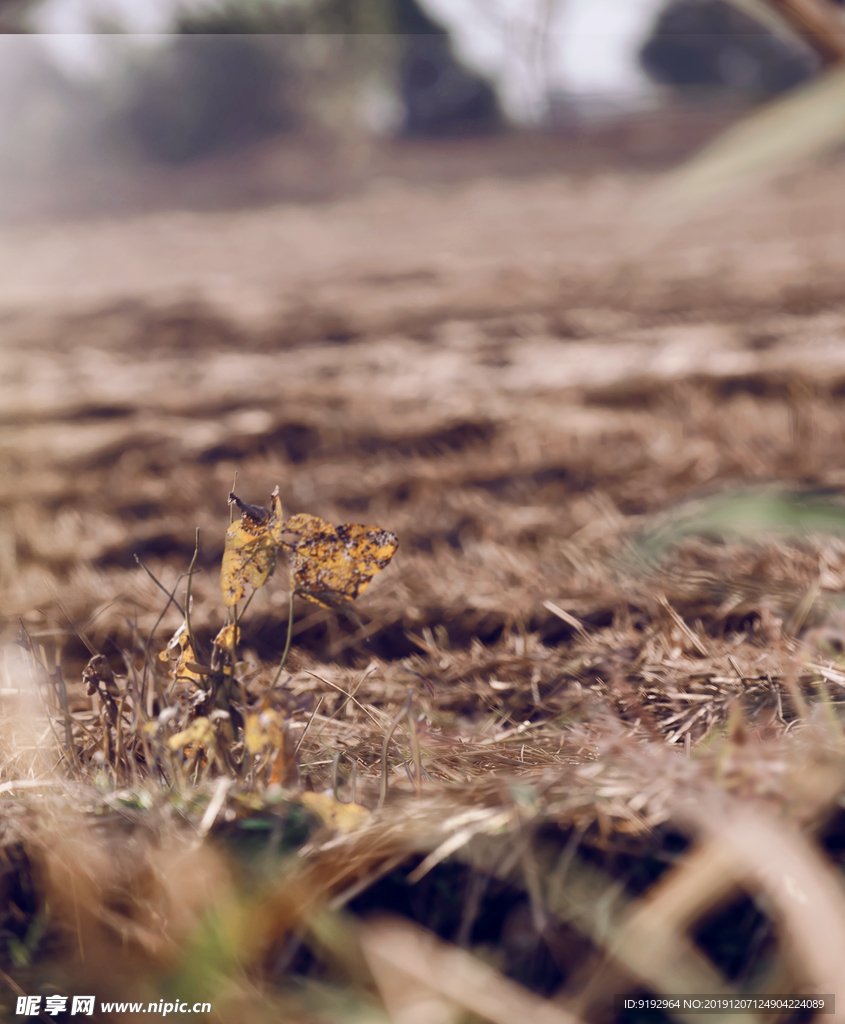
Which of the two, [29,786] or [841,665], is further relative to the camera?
[841,665]

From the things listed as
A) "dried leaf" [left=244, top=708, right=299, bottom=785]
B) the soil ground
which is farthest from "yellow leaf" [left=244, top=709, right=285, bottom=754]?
the soil ground

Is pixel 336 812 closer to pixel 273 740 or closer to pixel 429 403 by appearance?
pixel 273 740

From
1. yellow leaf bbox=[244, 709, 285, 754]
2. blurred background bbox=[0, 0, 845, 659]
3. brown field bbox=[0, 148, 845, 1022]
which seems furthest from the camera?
blurred background bbox=[0, 0, 845, 659]

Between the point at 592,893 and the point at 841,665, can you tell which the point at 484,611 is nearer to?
the point at 841,665

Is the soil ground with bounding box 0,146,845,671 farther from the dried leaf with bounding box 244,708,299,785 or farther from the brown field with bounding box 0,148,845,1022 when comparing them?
the dried leaf with bounding box 244,708,299,785

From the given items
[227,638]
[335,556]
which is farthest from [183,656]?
[335,556]

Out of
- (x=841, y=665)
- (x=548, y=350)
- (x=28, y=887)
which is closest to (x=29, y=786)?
(x=28, y=887)

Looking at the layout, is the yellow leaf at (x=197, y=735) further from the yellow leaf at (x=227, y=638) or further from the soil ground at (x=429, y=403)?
the soil ground at (x=429, y=403)
